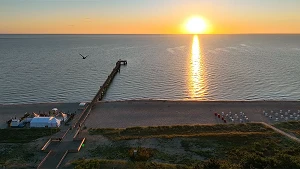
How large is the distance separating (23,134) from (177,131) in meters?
17.3

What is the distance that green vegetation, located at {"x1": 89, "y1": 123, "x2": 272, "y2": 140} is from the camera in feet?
104

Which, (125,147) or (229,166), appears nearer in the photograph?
(229,166)

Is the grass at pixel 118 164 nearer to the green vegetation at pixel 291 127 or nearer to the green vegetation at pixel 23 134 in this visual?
the green vegetation at pixel 23 134

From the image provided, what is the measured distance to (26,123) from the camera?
3684cm

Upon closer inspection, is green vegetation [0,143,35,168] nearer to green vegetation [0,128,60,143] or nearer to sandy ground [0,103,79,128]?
green vegetation [0,128,60,143]

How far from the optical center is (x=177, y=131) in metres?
33.0

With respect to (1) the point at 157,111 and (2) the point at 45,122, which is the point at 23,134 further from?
(1) the point at 157,111

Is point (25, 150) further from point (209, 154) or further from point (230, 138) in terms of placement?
point (230, 138)

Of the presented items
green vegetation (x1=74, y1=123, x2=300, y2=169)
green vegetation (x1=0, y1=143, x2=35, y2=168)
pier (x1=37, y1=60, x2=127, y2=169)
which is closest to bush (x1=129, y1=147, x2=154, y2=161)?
green vegetation (x1=74, y1=123, x2=300, y2=169)

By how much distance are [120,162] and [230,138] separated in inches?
475

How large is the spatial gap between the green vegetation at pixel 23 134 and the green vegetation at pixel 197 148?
5.22 m

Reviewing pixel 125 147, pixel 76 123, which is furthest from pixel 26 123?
pixel 125 147

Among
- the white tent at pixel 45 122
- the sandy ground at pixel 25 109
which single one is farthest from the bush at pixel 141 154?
the sandy ground at pixel 25 109

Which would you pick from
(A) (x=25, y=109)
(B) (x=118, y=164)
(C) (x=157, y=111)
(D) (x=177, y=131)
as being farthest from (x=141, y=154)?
(A) (x=25, y=109)
